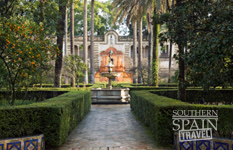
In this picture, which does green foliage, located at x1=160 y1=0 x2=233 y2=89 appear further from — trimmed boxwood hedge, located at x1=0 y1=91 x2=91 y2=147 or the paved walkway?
trimmed boxwood hedge, located at x1=0 y1=91 x2=91 y2=147

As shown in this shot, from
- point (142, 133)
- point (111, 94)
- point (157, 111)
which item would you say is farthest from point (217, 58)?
point (111, 94)

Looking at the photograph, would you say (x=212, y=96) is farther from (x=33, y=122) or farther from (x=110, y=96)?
(x=33, y=122)

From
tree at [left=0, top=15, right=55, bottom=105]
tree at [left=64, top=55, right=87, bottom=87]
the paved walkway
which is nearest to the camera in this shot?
the paved walkway

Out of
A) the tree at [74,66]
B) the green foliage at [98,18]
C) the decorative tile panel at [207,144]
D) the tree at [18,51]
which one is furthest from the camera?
the green foliage at [98,18]

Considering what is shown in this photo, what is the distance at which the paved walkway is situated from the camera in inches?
200

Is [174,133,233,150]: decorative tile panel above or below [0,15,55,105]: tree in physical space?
below

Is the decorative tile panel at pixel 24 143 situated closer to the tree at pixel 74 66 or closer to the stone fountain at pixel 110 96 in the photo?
the stone fountain at pixel 110 96

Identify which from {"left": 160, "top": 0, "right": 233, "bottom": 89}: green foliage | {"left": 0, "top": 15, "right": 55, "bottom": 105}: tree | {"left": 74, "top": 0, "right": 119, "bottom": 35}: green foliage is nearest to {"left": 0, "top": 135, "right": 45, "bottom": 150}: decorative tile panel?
{"left": 0, "top": 15, "right": 55, "bottom": 105}: tree

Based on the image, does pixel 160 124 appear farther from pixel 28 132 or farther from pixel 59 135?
pixel 28 132

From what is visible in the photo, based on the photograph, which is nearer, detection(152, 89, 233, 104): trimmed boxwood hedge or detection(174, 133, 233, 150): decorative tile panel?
detection(174, 133, 233, 150): decorative tile panel

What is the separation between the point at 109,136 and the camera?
591 cm

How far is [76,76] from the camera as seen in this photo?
17.6 m

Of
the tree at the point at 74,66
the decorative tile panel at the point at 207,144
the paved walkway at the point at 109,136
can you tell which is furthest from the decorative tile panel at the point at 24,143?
the tree at the point at 74,66

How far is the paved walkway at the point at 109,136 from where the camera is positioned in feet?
16.6
